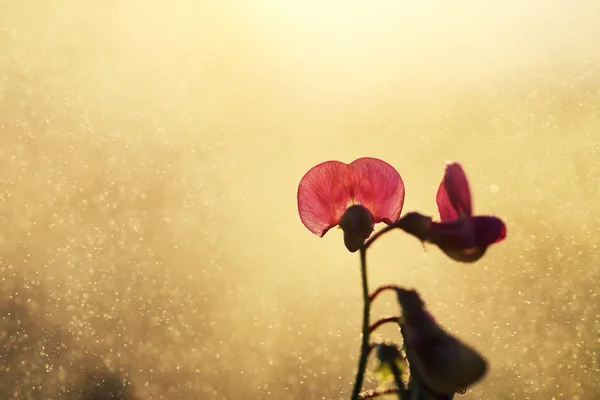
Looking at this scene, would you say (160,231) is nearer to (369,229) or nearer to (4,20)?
(4,20)

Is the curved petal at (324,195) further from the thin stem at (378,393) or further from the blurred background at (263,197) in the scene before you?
the blurred background at (263,197)

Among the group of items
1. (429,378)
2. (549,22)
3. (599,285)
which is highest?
(549,22)

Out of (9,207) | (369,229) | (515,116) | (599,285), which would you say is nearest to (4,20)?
(9,207)

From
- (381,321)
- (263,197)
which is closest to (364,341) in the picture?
(381,321)

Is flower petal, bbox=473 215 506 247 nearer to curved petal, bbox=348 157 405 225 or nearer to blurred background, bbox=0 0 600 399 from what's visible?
curved petal, bbox=348 157 405 225

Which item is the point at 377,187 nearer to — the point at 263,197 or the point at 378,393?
the point at 378,393

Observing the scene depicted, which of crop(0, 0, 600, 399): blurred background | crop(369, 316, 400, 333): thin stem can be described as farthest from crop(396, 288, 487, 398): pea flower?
crop(0, 0, 600, 399): blurred background

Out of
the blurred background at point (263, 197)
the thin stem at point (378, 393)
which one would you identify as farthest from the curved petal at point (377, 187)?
the blurred background at point (263, 197)
